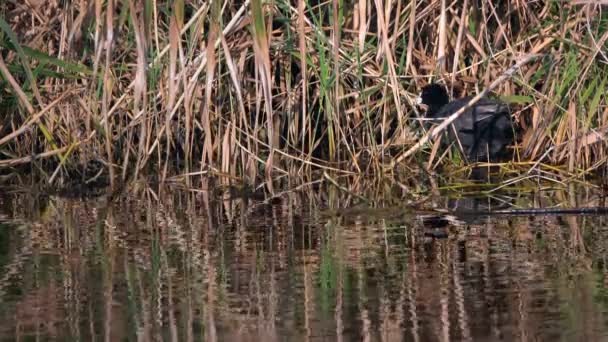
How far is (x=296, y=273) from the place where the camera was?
3818 mm

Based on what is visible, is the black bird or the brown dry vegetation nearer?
the brown dry vegetation

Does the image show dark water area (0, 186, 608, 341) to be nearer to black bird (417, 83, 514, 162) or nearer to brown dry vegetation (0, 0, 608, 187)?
brown dry vegetation (0, 0, 608, 187)

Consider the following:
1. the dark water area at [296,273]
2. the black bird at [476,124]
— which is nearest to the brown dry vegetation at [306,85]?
the black bird at [476,124]

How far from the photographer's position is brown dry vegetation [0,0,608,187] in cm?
552

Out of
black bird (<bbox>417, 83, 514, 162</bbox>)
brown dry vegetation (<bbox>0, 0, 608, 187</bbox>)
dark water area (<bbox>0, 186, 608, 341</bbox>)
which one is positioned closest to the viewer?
dark water area (<bbox>0, 186, 608, 341</bbox>)

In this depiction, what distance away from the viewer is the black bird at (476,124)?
19.1 feet

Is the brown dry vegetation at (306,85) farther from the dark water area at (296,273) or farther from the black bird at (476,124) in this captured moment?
the dark water area at (296,273)

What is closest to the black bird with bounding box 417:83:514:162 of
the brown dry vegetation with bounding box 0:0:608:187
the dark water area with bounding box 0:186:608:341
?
the brown dry vegetation with bounding box 0:0:608:187

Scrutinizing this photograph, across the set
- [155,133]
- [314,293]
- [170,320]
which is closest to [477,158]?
[155,133]

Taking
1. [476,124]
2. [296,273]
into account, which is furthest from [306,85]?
[296,273]

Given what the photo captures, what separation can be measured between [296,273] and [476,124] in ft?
7.46

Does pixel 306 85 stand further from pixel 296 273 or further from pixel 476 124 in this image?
pixel 296 273

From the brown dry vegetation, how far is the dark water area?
481mm

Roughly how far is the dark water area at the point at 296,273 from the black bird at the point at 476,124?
740 mm
